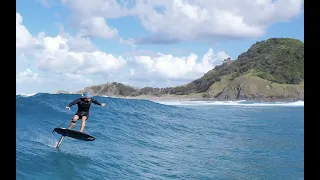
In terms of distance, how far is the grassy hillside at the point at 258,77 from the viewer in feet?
286

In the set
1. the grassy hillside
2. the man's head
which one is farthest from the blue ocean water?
the grassy hillside

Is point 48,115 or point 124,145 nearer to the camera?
point 124,145

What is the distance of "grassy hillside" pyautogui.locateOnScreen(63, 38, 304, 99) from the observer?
286ft

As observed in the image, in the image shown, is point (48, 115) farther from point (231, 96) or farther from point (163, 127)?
point (231, 96)

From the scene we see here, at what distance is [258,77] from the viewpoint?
97.4 m

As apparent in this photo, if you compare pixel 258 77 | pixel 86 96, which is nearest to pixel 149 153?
pixel 86 96

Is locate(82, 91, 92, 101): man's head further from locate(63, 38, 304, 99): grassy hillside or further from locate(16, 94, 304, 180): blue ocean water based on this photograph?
locate(63, 38, 304, 99): grassy hillside

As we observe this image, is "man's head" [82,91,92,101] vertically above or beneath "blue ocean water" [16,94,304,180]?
above

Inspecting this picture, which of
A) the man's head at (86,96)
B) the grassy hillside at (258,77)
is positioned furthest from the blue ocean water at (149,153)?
the grassy hillside at (258,77)

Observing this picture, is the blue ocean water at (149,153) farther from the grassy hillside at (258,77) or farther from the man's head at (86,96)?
the grassy hillside at (258,77)

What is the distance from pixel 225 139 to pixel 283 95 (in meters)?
71.0

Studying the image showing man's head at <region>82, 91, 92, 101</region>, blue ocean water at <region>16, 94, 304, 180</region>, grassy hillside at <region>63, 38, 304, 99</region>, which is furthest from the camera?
grassy hillside at <region>63, 38, 304, 99</region>

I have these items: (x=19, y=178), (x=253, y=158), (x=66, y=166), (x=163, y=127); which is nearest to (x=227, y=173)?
(x=253, y=158)
